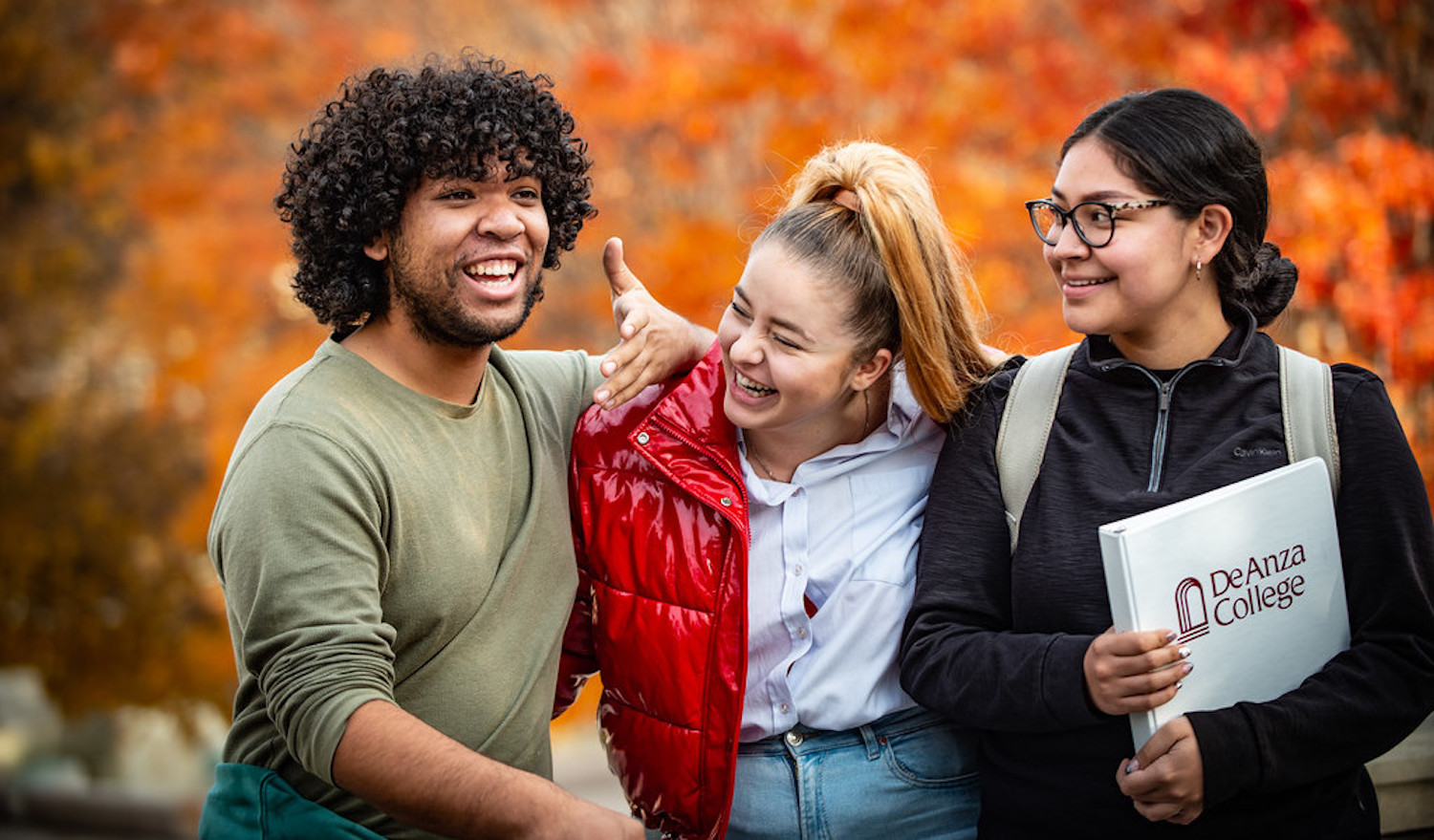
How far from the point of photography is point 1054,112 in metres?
5.20

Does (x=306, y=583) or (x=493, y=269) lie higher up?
(x=493, y=269)

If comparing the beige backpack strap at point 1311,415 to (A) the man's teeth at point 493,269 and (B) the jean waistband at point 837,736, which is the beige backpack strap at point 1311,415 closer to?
(B) the jean waistband at point 837,736

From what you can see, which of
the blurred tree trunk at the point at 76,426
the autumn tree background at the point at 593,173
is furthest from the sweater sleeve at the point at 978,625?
the blurred tree trunk at the point at 76,426

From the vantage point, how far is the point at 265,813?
210cm

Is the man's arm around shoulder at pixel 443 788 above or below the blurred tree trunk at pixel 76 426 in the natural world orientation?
below

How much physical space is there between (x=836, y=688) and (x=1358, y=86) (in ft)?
11.6

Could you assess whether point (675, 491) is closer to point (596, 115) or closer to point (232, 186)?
point (596, 115)

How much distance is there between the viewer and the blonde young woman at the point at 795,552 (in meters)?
2.23

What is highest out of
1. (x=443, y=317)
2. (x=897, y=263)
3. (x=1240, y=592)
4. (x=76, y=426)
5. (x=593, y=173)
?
(x=593, y=173)

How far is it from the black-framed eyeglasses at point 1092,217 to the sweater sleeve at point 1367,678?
1.58 feet

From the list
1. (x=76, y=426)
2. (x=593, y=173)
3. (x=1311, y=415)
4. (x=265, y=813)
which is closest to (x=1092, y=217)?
(x=1311, y=415)

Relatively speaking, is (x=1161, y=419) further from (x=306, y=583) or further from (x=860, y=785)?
(x=306, y=583)

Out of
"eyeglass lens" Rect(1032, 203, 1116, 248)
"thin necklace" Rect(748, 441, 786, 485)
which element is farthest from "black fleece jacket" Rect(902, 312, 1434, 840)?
"thin necklace" Rect(748, 441, 786, 485)

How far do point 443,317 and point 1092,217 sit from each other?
1.14 meters
